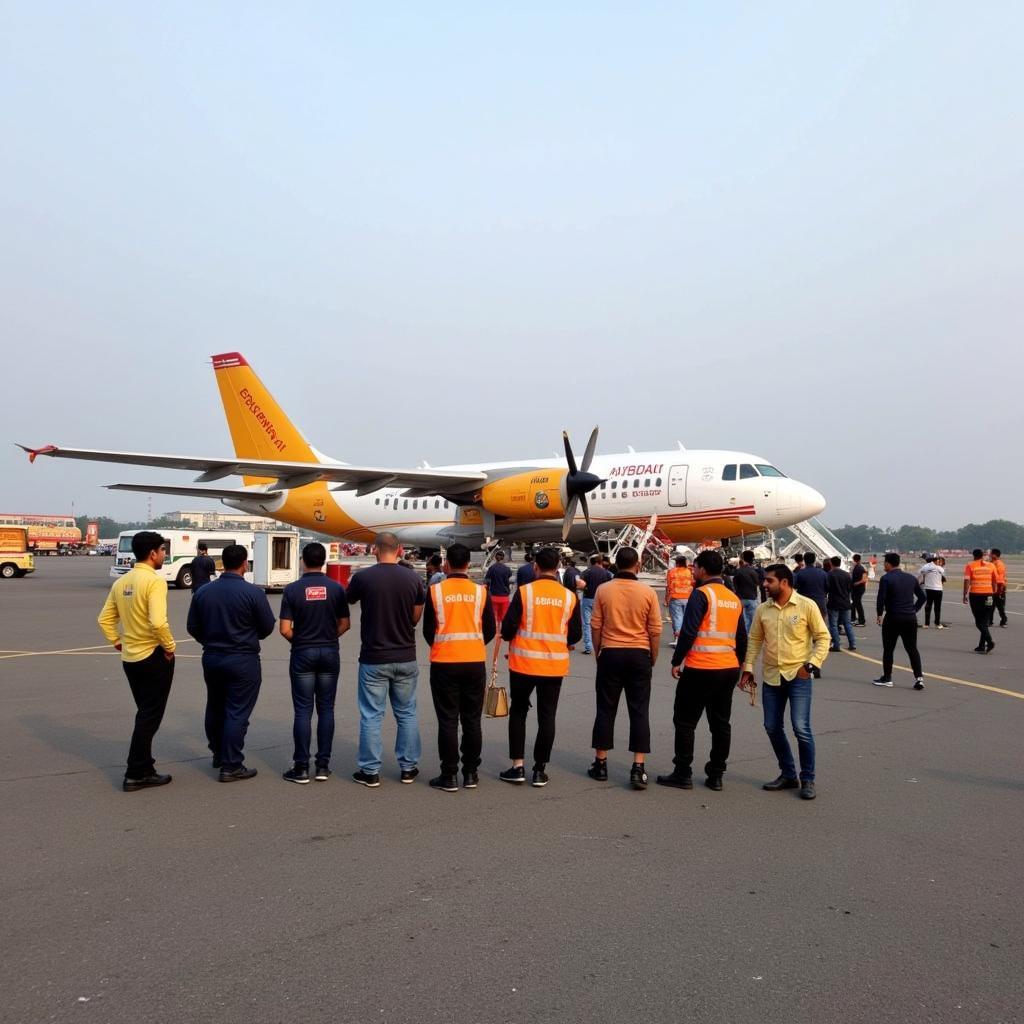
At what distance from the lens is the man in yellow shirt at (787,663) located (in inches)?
231

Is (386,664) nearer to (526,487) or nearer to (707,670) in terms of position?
(707,670)

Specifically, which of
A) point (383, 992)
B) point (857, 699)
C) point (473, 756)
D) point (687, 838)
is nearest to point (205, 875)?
point (383, 992)

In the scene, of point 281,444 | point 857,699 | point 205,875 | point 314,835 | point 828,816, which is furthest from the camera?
point 281,444

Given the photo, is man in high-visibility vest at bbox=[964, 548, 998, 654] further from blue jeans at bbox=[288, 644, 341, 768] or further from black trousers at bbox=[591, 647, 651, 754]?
blue jeans at bbox=[288, 644, 341, 768]

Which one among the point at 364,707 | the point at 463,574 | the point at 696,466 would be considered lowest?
the point at 364,707

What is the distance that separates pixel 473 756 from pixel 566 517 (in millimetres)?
18707

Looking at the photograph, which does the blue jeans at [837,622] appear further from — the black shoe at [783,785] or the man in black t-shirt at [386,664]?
the man in black t-shirt at [386,664]

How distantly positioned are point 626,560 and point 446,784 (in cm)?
221

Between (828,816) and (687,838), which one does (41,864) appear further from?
(828,816)

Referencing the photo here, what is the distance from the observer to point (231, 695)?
6.06 m

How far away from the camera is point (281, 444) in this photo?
31078mm

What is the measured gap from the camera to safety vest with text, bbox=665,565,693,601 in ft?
41.4

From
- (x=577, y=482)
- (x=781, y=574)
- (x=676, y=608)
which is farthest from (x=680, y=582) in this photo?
(x=577, y=482)

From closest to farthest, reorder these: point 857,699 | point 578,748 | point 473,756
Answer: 1. point 473,756
2. point 578,748
3. point 857,699
